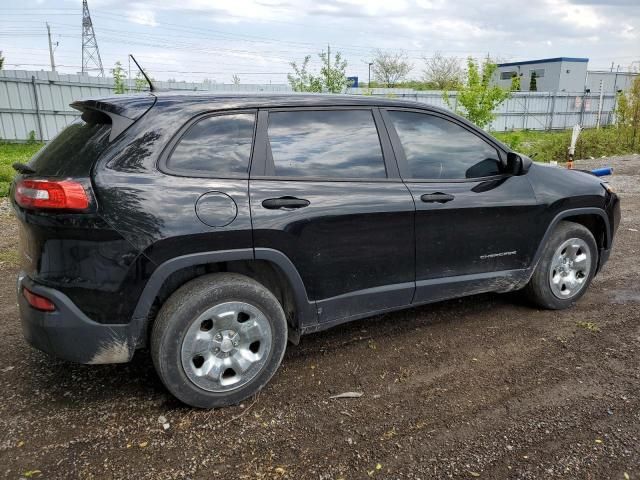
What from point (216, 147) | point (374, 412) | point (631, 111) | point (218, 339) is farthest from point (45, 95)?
point (631, 111)

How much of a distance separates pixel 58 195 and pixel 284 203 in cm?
120

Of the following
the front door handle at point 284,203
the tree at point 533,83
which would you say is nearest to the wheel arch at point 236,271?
the front door handle at point 284,203

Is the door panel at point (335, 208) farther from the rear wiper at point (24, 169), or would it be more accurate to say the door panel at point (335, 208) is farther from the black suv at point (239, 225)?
the rear wiper at point (24, 169)

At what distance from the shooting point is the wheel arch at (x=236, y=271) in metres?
2.80

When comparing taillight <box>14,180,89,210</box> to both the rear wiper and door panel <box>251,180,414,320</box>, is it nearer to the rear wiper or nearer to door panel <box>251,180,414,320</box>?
the rear wiper

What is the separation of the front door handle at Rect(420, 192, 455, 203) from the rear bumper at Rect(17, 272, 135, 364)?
81.5 inches

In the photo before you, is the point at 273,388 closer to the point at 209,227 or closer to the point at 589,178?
the point at 209,227

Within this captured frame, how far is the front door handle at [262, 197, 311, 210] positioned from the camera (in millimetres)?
3021

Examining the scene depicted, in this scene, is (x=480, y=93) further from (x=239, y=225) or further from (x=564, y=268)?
(x=239, y=225)

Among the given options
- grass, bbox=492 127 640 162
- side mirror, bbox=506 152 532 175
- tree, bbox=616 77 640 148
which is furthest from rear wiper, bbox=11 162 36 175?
tree, bbox=616 77 640 148

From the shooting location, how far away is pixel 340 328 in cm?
417

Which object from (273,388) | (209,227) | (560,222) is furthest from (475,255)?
(209,227)

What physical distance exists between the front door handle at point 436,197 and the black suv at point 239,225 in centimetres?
1

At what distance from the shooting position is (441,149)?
3.79m
